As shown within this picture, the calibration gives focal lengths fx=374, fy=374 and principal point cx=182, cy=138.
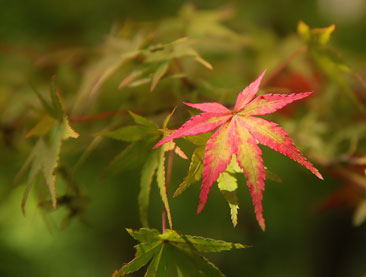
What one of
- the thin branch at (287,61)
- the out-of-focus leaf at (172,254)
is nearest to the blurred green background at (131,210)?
the thin branch at (287,61)

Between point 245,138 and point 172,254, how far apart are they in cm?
23

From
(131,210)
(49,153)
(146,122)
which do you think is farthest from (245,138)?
(131,210)

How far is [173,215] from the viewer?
1.58 m

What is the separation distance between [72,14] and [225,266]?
1512 millimetres

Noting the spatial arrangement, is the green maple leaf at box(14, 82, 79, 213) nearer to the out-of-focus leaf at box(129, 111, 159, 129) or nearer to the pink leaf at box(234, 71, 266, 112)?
the out-of-focus leaf at box(129, 111, 159, 129)

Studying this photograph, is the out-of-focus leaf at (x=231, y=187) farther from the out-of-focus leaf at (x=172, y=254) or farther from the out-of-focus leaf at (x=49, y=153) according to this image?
the out-of-focus leaf at (x=49, y=153)

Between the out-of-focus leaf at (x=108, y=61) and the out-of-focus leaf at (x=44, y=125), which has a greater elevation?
the out-of-focus leaf at (x=108, y=61)

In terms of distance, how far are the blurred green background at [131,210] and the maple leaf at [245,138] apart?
65 cm

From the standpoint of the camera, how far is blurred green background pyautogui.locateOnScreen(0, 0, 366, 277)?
145 centimetres

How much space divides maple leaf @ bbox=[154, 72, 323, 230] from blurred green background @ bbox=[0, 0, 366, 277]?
650 millimetres

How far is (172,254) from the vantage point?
2.00ft

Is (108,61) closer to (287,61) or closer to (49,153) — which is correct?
(49,153)

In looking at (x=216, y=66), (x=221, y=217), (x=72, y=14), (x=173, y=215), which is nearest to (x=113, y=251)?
(x=173, y=215)

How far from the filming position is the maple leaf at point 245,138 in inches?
20.2
